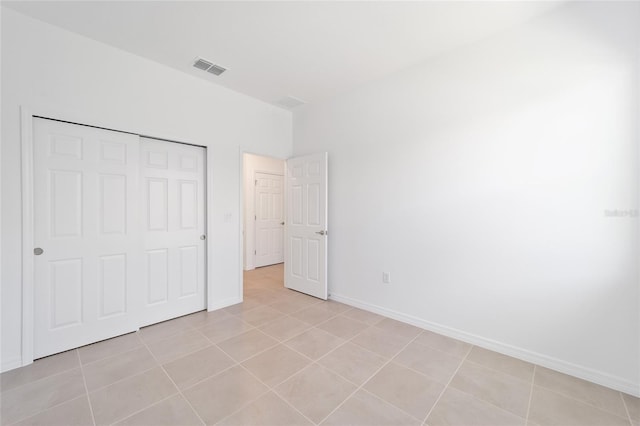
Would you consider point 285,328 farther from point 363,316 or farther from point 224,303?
point 224,303

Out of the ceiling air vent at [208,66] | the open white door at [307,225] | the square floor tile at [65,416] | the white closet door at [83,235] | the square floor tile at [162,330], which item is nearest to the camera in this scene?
the square floor tile at [65,416]

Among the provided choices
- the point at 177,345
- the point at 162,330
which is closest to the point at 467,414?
the point at 177,345

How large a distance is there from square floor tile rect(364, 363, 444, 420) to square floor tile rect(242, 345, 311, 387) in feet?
1.98

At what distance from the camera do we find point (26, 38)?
7.23 ft

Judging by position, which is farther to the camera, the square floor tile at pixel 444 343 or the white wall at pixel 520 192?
the square floor tile at pixel 444 343

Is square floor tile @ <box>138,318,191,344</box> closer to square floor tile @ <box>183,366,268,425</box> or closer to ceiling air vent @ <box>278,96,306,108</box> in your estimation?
square floor tile @ <box>183,366,268,425</box>

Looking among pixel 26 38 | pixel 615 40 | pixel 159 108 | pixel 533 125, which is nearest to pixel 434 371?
pixel 533 125

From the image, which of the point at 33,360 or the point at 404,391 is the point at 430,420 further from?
the point at 33,360

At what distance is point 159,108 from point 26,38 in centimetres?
103

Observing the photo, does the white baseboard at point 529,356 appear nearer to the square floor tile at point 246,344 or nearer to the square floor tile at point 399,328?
the square floor tile at point 399,328

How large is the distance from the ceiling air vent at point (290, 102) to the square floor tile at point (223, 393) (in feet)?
11.0

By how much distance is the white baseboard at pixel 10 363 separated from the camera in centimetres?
211

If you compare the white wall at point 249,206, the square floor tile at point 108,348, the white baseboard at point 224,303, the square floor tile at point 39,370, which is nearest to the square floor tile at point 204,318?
the white baseboard at point 224,303

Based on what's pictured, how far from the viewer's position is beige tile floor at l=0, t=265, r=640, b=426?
1682 mm
